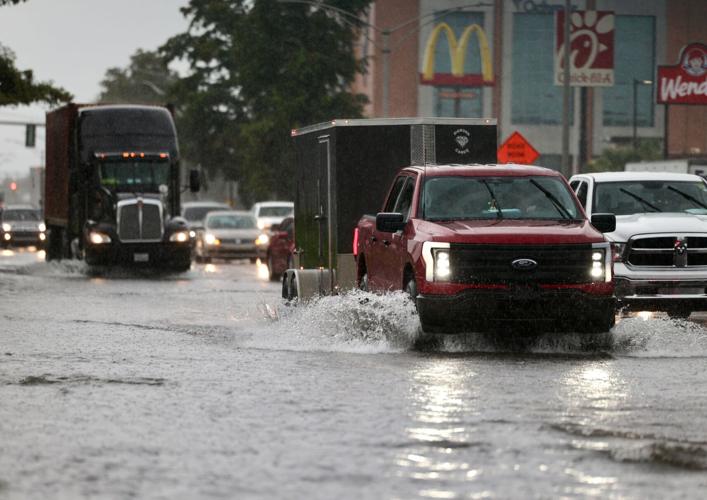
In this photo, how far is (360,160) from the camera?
67.6 ft

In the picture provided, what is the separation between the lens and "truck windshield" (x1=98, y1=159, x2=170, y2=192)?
3778 centimetres

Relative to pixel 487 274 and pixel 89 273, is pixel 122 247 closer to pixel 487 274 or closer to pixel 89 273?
pixel 89 273

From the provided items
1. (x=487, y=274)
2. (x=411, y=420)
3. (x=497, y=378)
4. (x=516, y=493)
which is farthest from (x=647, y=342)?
(x=516, y=493)

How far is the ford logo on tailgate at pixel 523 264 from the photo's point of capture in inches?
623

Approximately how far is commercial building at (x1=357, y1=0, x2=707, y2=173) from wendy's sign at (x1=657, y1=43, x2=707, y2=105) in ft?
89.3

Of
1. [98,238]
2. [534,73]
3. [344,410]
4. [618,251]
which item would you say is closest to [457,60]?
[534,73]

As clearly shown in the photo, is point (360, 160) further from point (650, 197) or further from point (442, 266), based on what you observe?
point (442, 266)

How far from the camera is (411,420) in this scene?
36.0ft

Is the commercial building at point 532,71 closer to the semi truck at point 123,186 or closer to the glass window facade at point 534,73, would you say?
the glass window facade at point 534,73

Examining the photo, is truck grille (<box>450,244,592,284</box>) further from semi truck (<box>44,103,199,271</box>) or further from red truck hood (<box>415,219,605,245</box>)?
semi truck (<box>44,103,199,271</box>)

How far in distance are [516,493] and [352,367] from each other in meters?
6.58

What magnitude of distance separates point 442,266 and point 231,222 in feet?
104

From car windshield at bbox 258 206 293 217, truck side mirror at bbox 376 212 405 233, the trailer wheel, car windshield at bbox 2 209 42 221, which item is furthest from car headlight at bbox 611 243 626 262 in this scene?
car windshield at bbox 2 209 42 221

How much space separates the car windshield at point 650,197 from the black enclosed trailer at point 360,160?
5.08 ft
